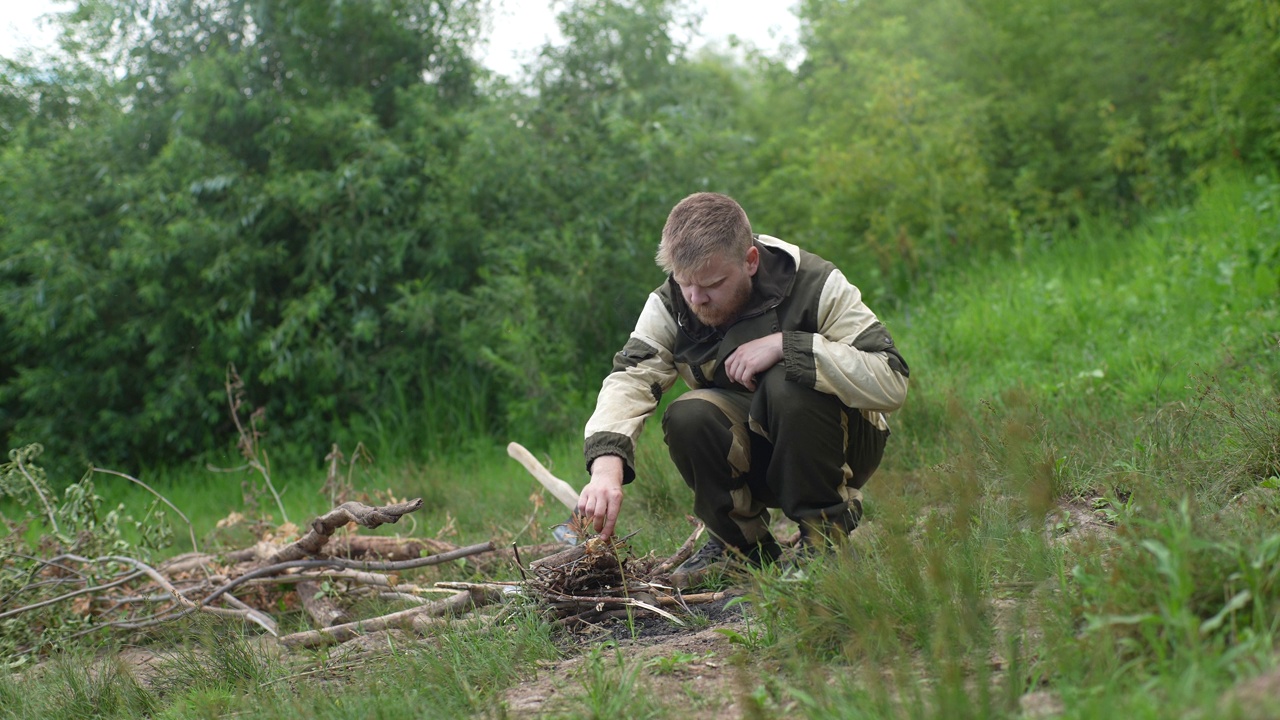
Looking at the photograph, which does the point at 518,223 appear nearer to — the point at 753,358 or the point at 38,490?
the point at 38,490

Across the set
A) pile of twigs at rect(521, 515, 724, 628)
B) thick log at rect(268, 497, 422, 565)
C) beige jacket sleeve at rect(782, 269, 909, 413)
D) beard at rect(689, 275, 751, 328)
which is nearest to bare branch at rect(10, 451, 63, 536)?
thick log at rect(268, 497, 422, 565)

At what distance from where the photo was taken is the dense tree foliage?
907 centimetres

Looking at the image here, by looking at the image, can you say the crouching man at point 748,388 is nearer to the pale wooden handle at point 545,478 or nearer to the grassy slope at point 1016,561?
the grassy slope at point 1016,561

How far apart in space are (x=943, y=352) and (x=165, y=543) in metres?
5.24

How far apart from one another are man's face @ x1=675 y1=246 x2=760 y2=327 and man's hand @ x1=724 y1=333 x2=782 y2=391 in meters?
0.16

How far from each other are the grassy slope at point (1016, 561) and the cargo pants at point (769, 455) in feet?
0.94

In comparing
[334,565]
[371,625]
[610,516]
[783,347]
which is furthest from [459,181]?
[610,516]

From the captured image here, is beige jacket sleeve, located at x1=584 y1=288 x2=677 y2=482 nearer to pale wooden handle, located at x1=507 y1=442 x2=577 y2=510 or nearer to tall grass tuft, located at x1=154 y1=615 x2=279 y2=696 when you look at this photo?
pale wooden handle, located at x1=507 y1=442 x2=577 y2=510

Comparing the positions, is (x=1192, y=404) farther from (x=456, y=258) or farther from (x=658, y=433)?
(x=456, y=258)

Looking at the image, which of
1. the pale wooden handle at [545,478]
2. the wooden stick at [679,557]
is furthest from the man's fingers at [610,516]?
the pale wooden handle at [545,478]

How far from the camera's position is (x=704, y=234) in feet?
12.0

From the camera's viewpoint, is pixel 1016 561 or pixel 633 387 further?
pixel 633 387

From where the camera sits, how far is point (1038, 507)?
2264 mm

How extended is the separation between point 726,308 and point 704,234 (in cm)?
31
